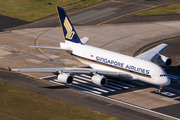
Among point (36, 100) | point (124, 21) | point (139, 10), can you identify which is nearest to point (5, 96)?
point (36, 100)

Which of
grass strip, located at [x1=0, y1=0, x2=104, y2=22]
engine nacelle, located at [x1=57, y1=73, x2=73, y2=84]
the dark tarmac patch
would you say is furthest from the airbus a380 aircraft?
grass strip, located at [x1=0, y1=0, x2=104, y2=22]

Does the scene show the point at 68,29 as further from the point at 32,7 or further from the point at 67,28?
the point at 32,7

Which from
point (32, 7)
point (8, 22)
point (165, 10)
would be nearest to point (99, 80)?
point (8, 22)

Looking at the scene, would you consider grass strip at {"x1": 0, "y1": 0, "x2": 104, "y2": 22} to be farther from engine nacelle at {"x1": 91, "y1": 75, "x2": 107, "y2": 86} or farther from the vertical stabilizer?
engine nacelle at {"x1": 91, "y1": 75, "x2": 107, "y2": 86}

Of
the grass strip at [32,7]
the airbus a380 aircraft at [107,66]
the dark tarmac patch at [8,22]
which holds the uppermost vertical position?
the grass strip at [32,7]

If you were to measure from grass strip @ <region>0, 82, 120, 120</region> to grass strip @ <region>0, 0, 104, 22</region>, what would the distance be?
64.3 meters

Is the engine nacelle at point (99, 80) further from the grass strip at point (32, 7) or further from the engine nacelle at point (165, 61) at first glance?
the grass strip at point (32, 7)

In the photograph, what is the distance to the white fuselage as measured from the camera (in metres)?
56.1

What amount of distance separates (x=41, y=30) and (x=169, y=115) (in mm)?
64460

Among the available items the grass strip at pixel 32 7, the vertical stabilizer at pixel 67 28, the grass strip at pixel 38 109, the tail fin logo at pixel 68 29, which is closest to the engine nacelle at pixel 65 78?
the grass strip at pixel 38 109

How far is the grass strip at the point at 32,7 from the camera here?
121 meters

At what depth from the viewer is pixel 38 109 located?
50531 millimetres

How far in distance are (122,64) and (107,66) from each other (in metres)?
3.49

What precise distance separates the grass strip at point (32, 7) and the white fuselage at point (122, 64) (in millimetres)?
55057
